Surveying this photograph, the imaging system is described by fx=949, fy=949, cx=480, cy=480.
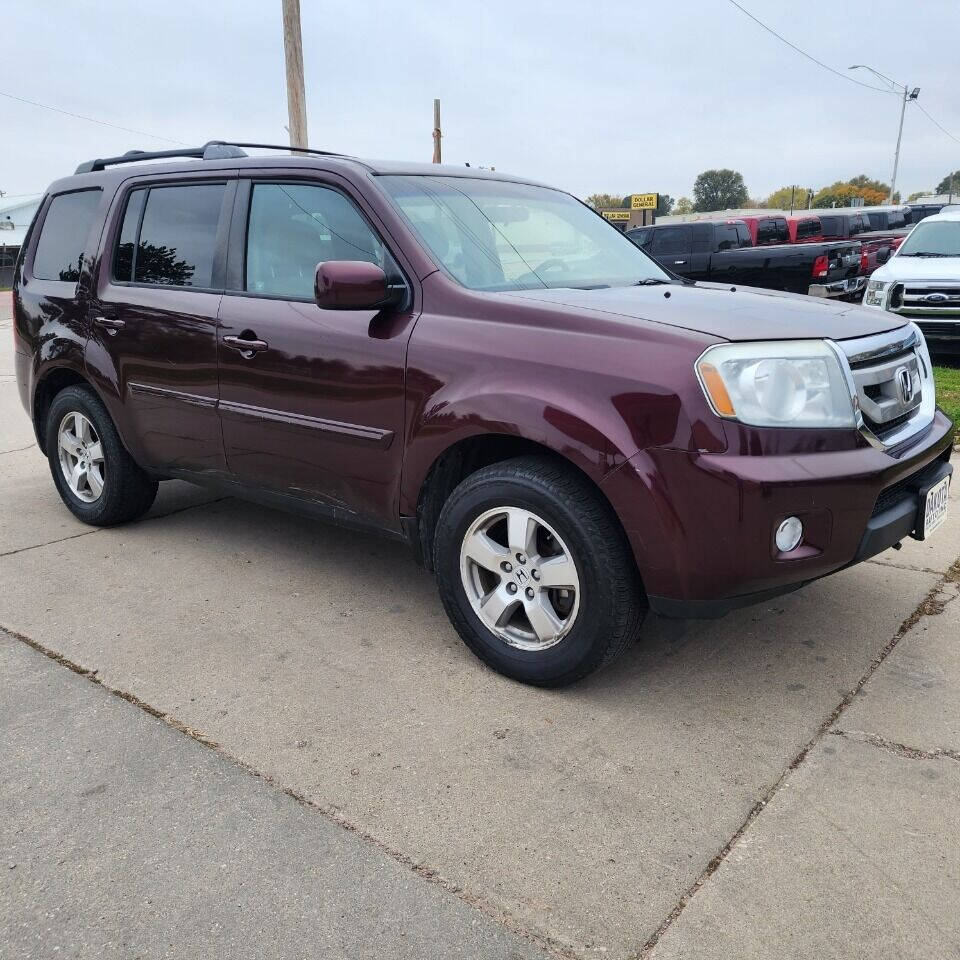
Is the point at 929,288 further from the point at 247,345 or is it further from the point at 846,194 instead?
the point at 846,194

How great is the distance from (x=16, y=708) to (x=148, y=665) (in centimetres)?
45

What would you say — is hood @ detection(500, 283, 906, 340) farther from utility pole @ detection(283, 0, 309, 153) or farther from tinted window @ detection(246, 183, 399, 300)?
utility pole @ detection(283, 0, 309, 153)

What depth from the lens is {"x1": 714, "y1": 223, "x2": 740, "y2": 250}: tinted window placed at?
16.5 m

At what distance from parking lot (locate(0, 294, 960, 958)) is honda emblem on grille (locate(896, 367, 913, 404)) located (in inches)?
36.4

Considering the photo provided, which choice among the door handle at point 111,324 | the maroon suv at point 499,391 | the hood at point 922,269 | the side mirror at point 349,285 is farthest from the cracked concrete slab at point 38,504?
the hood at point 922,269

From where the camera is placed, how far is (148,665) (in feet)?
11.1

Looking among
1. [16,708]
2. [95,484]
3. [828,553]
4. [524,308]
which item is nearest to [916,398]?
[828,553]

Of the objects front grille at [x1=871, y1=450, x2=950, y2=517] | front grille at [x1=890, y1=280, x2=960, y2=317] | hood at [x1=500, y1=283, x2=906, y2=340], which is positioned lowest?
front grille at [x1=871, y1=450, x2=950, y2=517]

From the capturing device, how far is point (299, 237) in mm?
3838

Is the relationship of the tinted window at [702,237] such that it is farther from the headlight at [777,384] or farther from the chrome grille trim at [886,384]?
the headlight at [777,384]

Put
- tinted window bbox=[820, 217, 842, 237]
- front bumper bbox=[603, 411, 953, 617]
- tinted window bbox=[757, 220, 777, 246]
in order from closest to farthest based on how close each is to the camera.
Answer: front bumper bbox=[603, 411, 953, 617], tinted window bbox=[757, 220, 777, 246], tinted window bbox=[820, 217, 842, 237]

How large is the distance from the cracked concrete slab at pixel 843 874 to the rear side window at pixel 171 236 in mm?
3102

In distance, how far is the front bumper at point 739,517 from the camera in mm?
2719

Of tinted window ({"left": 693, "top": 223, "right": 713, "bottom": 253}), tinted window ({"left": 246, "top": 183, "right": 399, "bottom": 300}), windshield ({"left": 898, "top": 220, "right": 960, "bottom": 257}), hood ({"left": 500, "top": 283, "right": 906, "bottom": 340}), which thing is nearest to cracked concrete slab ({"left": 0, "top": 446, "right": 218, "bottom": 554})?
tinted window ({"left": 246, "top": 183, "right": 399, "bottom": 300})
